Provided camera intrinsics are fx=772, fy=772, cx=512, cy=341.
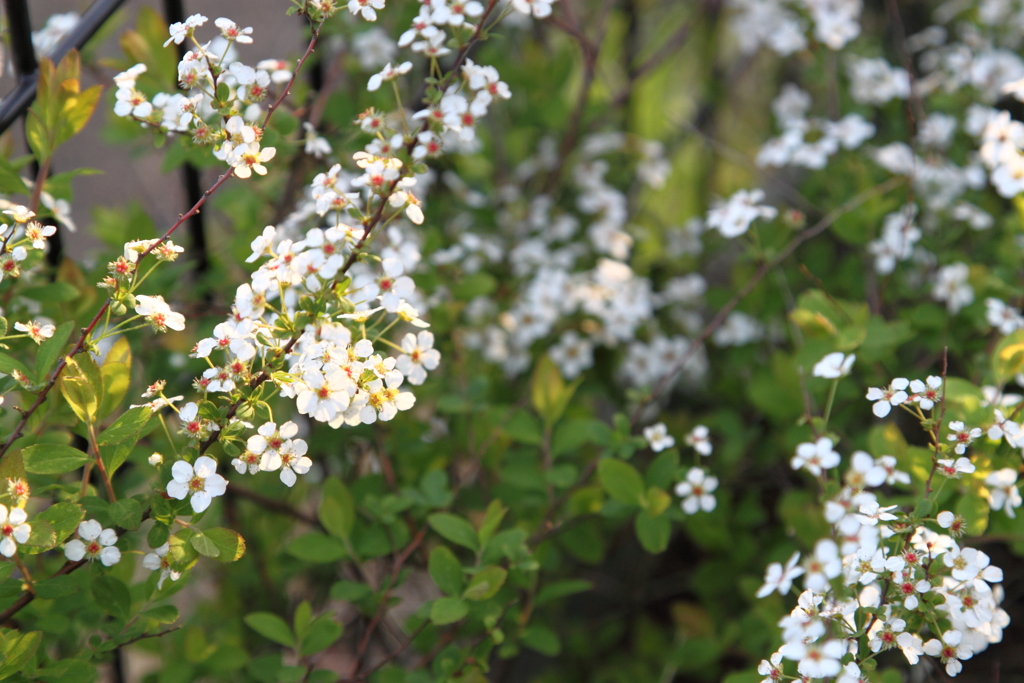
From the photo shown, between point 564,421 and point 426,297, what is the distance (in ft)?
1.14

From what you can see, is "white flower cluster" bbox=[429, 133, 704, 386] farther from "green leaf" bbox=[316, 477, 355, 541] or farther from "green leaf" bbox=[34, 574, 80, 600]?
"green leaf" bbox=[34, 574, 80, 600]

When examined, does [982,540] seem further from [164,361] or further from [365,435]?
[164,361]

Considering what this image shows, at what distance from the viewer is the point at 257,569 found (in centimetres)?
166

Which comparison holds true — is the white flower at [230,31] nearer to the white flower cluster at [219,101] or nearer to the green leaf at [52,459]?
the white flower cluster at [219,101]

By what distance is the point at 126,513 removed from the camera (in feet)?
2.81

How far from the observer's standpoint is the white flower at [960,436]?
2.85ft

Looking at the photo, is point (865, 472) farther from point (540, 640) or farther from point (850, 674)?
point (540, 640)

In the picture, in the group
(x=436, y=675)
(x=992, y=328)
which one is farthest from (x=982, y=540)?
(x=436, y=675)

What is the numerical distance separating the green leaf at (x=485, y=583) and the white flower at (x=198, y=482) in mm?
356

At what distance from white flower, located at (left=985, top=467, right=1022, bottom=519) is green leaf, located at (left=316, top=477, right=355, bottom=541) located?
89 centimetres

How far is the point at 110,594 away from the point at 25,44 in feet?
2.57

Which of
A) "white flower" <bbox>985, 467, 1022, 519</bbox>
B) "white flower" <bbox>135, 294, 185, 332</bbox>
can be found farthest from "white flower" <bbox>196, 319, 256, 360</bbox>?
"white flower" <bbox>985, 467, 1022, 519</bbox>

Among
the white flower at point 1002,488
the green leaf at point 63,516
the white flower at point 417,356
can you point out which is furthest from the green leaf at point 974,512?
the green leaf at point 63,516

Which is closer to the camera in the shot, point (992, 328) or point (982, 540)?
point (982, 540)
